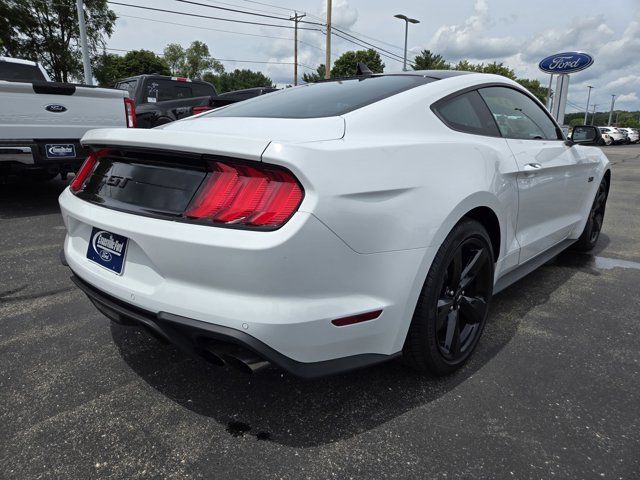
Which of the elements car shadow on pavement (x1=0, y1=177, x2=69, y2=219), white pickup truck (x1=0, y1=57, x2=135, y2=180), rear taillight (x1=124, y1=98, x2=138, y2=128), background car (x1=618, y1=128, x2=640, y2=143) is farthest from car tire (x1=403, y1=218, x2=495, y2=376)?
background car (x1=618, y1=128, x2=640, y2=143)

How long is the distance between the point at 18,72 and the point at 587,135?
783cm

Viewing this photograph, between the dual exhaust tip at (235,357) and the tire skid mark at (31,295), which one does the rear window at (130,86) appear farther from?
the dual exhaust tip at (235,357)

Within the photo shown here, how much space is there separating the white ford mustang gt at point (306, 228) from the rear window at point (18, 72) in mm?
6287

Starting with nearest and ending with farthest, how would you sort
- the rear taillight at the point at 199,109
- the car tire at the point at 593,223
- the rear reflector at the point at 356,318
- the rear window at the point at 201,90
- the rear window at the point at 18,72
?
the rear reflector at the point at 356,318, the car tire at the point at 593,223, the rear window at the point at 18,72, the rear taillight at the point at 199,109, the rear window at the point at 201,90

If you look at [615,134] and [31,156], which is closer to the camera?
[31,156]

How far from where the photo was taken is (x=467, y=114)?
95.9 inches

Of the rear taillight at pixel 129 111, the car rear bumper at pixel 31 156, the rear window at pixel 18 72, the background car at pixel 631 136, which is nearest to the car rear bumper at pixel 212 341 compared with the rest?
the car rear bumper at pixel 31 156

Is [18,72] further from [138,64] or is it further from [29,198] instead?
[138,64]

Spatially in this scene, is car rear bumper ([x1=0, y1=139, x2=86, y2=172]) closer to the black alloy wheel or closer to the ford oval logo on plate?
the ford oval logo on plate

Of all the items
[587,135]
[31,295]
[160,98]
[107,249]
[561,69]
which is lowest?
[31,295]

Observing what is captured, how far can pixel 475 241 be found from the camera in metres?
2.24

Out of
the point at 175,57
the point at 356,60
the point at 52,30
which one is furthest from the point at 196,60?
the point at 52,30

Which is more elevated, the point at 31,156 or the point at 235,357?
the point at 31,156

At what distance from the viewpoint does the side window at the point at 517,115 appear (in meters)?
2.71
